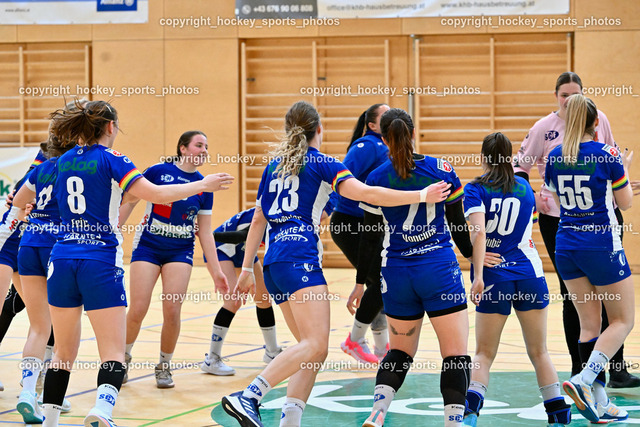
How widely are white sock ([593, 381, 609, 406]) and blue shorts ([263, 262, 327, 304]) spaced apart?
1.80 m

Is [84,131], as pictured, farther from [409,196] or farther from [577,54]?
[577,54]

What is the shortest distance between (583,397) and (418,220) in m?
1.49

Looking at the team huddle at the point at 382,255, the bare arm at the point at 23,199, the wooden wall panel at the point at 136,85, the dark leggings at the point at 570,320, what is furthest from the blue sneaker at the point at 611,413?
the wooden wall panel at the point at 136,85

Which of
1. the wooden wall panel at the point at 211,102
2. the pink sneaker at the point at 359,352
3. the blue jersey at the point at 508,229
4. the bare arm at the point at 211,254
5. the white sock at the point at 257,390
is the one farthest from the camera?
the wooden wall panel at the point at 211,102

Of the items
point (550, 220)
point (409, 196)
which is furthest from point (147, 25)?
point (409, 196)

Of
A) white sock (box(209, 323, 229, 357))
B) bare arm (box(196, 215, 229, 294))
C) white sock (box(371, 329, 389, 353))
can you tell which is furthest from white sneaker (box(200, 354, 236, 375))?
white sock (box(371, 329, 389, 353))

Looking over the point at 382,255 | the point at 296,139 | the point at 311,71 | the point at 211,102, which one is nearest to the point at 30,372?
the point at 296,139

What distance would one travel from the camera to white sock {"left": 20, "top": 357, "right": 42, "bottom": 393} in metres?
4.50

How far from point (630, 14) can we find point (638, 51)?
22.8 inches

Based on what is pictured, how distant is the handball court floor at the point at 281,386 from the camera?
4.49 m

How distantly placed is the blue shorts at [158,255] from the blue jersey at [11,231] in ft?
2.48

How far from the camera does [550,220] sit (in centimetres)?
538

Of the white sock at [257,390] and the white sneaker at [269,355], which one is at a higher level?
the white sock at [257,390]

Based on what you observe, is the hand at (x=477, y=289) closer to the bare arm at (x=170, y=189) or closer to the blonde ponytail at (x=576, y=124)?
the blonde ponytail at (x=576, y=124)
